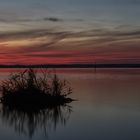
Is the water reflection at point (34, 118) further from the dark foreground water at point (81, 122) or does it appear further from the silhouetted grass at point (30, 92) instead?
the silhouetted grass at point (30, 92)

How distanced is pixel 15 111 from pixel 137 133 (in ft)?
16.1

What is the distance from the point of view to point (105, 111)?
13.1 meters

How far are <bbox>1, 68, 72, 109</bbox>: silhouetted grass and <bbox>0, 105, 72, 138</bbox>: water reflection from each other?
1.37ft

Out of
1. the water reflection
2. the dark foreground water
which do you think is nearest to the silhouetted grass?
the water reflection

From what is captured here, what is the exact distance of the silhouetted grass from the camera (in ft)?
46.8

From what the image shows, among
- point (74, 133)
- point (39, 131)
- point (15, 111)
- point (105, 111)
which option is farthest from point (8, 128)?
point (105, 111)

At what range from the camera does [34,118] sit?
12.2 meters

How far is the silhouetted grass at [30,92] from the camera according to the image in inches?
562

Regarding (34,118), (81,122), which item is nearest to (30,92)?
(34,118)

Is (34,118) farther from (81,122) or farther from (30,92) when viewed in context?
(30,92)

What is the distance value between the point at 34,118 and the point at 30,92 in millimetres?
2099

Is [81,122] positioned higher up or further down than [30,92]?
further down

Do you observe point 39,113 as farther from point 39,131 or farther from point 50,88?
point 39,131

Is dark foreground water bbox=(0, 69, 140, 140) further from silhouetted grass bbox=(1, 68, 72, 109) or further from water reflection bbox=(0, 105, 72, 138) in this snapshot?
silhouetted grass bbox=(1, 68, 72, 109)
